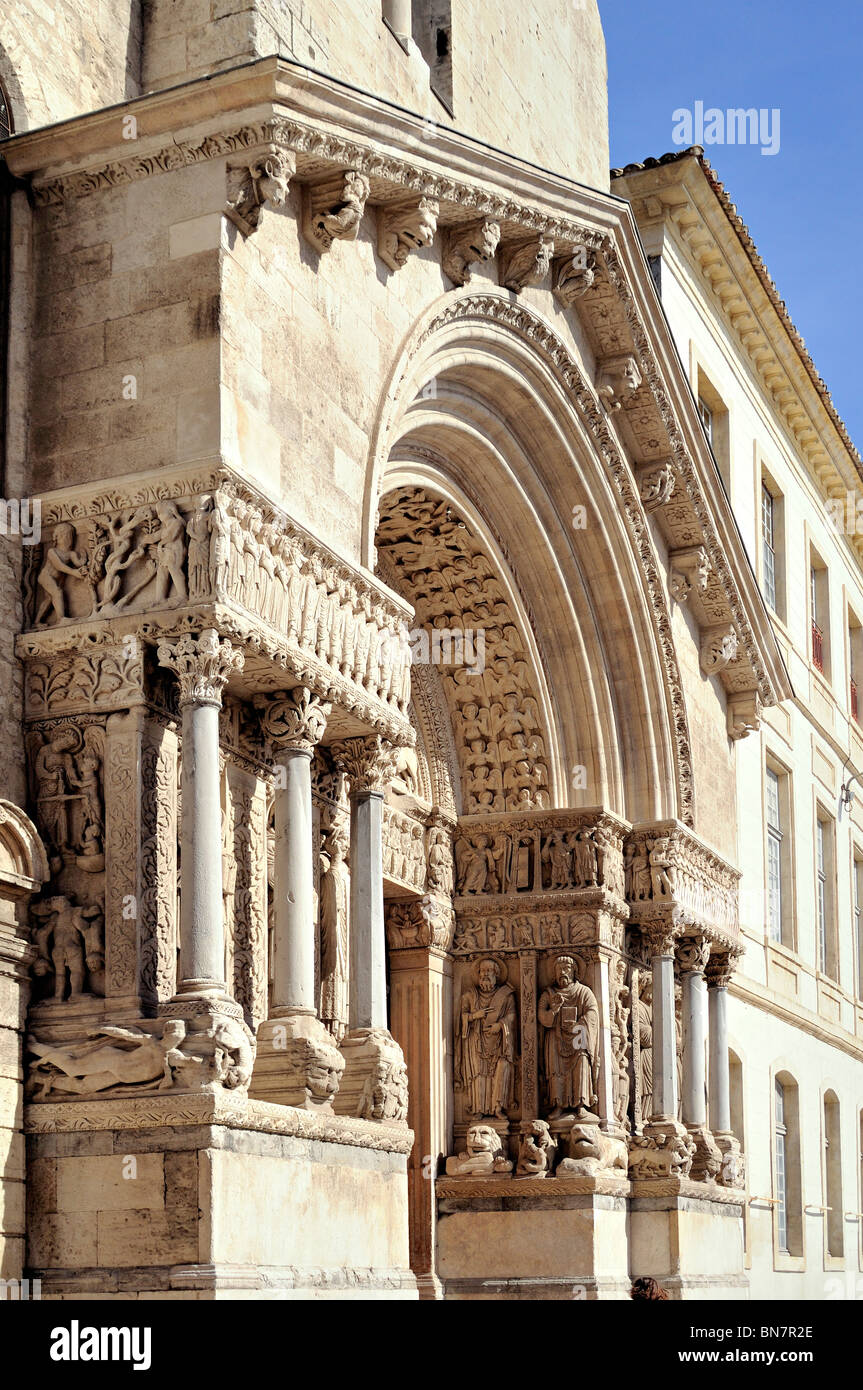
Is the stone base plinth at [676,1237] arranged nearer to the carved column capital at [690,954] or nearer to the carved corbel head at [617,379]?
the carved column capital at [690,954]

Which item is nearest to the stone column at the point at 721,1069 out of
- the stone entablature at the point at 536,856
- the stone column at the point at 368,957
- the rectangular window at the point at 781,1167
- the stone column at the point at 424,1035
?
the stone entablature at the point at 536,856

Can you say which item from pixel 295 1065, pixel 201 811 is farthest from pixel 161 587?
pixel 295 1065

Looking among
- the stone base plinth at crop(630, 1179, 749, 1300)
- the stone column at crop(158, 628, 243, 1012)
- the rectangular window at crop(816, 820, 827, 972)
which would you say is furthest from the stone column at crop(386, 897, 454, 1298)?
the rectangular window at crop(816, 820, 827, 972)

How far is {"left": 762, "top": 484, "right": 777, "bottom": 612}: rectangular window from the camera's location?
80.9ft

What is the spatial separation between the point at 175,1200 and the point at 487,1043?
6.85 m

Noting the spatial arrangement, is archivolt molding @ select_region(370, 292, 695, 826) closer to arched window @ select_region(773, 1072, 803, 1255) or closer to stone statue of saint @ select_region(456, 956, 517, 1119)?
stone statue of saint @ select_region(456, 956, 517, 1119)

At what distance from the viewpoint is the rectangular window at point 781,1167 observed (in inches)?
910

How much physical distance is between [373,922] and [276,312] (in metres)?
3.42

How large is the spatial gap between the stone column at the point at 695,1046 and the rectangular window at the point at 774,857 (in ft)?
19.2

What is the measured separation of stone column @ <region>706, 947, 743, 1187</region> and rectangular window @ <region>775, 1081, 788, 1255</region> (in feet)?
16.8

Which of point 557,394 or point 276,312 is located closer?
point 276,312

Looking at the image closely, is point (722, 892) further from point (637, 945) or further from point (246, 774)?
point (246, 774)
